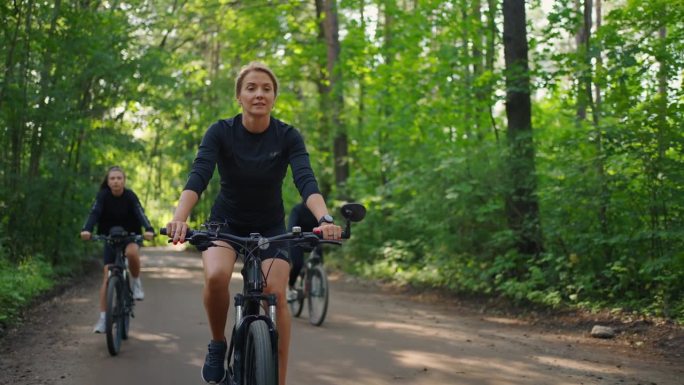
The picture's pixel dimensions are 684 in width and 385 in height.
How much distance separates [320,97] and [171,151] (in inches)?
386

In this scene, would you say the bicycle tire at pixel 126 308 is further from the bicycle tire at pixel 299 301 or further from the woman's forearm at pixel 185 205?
the woman's forearm at pixel 185 205

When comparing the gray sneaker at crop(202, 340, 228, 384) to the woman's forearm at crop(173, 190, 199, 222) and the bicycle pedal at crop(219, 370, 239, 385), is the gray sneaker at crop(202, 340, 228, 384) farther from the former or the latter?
the woman's forearm at crop(173, 190, 199, 222)

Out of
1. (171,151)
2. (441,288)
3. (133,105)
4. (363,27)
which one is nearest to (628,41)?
(441,288)

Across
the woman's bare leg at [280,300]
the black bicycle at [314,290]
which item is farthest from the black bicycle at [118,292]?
the woman's bare leg at [280,300]

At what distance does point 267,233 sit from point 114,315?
12.1ft

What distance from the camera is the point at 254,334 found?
3.90m

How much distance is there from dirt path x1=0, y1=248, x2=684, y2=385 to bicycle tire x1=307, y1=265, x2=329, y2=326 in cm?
17

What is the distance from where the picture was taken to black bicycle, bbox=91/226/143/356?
7391 mm

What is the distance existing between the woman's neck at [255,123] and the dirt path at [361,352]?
8.60 feet

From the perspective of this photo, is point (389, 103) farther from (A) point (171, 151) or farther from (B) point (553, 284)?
(A) point (171, 151)

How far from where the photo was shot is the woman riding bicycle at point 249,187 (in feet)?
14.3

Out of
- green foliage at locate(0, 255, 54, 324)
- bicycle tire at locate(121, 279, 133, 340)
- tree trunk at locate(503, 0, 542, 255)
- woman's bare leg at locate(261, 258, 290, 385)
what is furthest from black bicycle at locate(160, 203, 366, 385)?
tree trunk at locate(503, 0, 542, 255)

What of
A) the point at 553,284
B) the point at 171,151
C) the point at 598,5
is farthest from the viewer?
the point at 171,151

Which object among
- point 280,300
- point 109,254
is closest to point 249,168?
point 280,300
